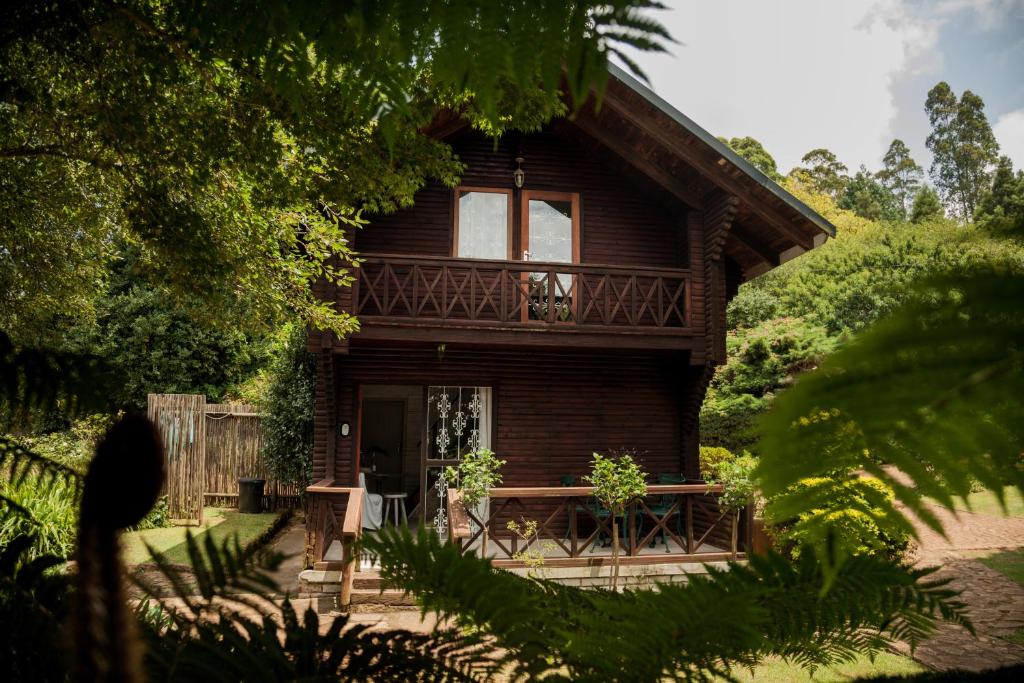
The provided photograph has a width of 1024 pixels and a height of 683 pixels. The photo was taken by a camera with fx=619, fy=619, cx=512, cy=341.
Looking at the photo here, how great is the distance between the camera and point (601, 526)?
25.8 ft

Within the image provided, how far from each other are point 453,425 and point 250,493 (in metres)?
6.20

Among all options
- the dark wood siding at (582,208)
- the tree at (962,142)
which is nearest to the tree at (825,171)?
the tree at (962,142)

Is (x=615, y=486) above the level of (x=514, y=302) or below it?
below

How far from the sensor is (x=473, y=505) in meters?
7.86

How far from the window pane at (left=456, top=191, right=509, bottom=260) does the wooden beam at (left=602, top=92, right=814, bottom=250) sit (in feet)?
7.67

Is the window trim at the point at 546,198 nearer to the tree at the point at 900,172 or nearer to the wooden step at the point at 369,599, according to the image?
the wooden step at the point at 369,599

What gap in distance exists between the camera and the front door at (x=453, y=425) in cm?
993

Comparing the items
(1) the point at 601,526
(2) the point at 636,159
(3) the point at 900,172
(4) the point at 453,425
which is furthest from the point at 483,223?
(3) the point at 900,172

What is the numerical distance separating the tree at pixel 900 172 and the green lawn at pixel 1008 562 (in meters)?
48.0

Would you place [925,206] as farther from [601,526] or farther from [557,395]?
[601,526]

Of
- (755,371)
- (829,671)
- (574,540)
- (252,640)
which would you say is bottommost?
(829,671)

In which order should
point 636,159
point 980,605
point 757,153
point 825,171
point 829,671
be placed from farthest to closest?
point 825,171 < point 757,153 < point 636,159 < point 980,605 < point 829,671

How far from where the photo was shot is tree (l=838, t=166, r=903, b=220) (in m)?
41.8

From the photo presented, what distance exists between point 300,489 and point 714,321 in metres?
8.78
